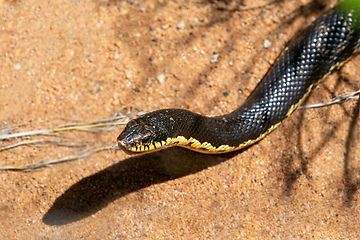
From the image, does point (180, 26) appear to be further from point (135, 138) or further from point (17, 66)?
point (17, 66)

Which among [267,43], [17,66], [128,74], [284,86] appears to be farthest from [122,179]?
[267,43]

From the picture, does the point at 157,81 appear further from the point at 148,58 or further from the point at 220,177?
the point at 220,177

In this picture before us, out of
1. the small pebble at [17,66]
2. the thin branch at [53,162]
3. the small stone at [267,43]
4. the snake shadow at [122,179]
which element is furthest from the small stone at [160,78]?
the small pebble at [17,66]

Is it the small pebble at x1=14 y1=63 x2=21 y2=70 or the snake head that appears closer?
the snake head

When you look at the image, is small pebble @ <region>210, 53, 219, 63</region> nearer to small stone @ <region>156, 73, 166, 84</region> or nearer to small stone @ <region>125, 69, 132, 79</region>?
small stone @ <region>156, 73, 166, 84</region>

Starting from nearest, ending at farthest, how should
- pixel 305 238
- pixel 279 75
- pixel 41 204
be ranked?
pixel 305 238, pixel 41 204, pixel 279 75

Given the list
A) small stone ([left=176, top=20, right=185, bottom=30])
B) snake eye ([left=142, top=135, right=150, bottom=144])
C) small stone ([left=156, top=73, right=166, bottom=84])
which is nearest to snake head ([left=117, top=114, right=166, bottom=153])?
snake eye ([left=142, top=135, right=150, bottom=144])

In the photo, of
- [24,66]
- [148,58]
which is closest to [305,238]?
[148,58]
